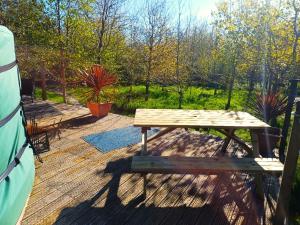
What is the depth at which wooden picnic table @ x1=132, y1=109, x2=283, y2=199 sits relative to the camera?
8.77 ft

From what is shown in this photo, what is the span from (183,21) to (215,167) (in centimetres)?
1131

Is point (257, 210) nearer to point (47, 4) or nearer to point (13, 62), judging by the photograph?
point (13, 62)

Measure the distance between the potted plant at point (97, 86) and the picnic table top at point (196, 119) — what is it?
263cm

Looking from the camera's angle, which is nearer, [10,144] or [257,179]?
[10,144]

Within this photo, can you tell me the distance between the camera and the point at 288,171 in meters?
2.33

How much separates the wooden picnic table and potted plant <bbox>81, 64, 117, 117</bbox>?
2635mm

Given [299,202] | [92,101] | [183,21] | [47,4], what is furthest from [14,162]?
[183,21]

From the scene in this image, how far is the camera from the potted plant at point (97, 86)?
620cm

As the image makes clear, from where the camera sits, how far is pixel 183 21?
12703mm

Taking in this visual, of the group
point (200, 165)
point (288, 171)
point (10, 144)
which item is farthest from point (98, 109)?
point (10, 144)

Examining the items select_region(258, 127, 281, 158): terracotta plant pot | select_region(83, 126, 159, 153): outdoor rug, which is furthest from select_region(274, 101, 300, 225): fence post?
select_region(83, 126, 159, 153): outdoor rug

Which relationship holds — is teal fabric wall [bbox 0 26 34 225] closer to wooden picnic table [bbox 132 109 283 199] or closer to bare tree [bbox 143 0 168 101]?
wooden picnic table [bbox 132 109 283 199]

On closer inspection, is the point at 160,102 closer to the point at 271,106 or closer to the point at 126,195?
the point at 271,106

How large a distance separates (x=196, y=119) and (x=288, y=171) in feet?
4.68
